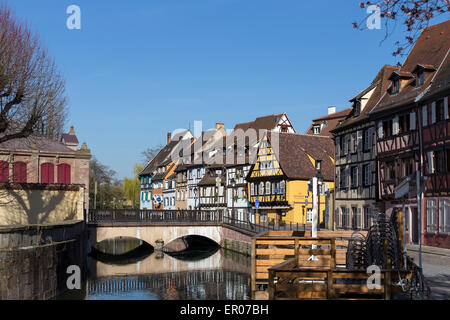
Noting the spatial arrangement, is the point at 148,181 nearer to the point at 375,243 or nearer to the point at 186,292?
the point at 186,292

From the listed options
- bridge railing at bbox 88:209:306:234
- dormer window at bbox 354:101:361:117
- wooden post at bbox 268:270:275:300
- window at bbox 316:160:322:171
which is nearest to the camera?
wooden post at bbox 268:270:275:300

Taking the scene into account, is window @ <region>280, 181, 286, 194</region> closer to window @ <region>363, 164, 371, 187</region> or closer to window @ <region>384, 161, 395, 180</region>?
window @ <region>363, 164, 371, 187</region>

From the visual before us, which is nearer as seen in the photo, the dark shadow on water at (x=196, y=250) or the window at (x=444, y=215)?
the window at (x=444, y=215)

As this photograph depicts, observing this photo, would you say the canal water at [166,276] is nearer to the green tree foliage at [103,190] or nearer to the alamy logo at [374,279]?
the alamy logo at [374,279]

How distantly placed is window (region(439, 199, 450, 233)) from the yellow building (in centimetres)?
1918

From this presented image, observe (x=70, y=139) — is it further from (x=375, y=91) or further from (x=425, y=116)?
(x=425, y=116)

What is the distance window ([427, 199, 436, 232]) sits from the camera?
27562mm

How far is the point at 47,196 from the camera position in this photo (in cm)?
3092

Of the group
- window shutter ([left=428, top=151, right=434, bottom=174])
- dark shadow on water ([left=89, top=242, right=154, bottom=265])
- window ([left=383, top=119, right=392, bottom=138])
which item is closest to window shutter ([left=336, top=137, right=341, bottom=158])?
window ([left=383, top=119, right=392, bottom=138])

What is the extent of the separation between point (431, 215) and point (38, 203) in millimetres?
19975

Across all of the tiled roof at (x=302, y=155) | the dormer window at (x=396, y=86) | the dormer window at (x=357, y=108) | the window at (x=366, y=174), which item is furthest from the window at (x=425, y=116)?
the tiled roof at (x=302, y=155)

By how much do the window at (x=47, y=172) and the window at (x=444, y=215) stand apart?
2408cm

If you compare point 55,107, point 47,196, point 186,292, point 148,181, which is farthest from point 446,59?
point 148,181

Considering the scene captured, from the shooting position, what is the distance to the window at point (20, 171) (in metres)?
36.0
